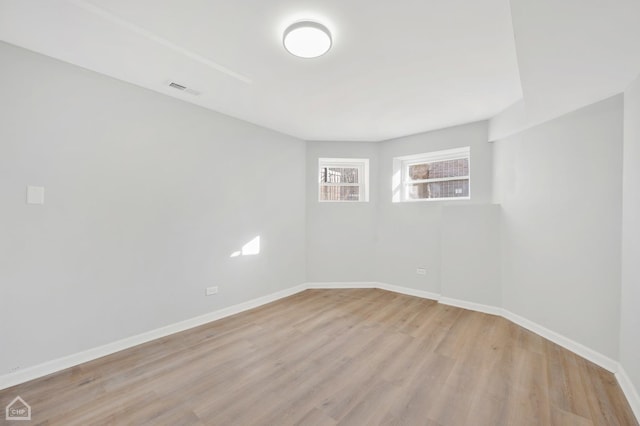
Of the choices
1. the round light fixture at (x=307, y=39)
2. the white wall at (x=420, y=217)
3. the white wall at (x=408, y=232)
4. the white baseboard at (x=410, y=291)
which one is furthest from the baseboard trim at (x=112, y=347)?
the round light fixture at (x=307, y=39)

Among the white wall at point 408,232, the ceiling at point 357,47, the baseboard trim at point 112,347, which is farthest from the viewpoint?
the white wall at point 408,232

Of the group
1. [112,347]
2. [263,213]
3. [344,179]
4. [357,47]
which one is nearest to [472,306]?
[344,179]

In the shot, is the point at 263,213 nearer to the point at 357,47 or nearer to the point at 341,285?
the point at 341,285

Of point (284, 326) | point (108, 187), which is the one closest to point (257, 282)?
point (284, 326)

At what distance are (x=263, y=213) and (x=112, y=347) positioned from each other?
2163 millimetres

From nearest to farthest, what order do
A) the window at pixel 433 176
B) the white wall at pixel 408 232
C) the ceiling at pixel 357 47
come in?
the ceiling at pixel 357 47, the white wall at pixel 408 232, the window at pixel 433 176

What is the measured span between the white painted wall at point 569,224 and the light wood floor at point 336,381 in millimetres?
360

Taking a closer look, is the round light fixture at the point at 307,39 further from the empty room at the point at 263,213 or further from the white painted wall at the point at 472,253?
the white painted wall at the point at 472,253

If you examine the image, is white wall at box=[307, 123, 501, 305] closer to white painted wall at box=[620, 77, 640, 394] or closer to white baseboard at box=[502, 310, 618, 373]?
white baseboard at box=[502, 310, 618, 373]

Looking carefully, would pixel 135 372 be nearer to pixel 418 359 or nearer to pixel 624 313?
pixel 418 359

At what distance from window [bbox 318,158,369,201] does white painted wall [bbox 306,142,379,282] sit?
132 millimetres

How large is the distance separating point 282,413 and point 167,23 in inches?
104

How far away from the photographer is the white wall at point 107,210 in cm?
198

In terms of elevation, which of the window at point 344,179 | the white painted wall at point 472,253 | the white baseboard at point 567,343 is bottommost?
the white baseboard at point 567,343
